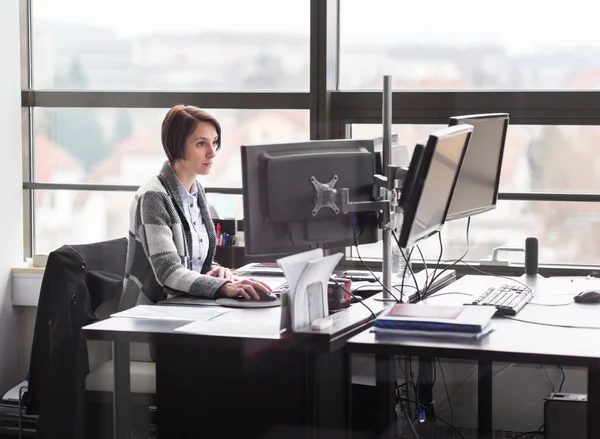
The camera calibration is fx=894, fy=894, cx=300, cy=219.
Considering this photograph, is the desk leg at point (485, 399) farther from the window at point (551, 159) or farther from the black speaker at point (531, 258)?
the window at point (551, 159)

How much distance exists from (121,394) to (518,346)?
3.49ft

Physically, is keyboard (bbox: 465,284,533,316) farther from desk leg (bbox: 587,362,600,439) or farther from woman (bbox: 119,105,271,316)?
woman (bbox: 119,105,271,316)

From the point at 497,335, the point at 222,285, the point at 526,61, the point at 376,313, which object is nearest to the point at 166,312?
the point at 222,285

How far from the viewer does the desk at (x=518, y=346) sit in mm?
2051

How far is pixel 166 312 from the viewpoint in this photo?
2.55 metres

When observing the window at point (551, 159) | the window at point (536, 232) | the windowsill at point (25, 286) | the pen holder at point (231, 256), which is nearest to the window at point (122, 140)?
the pen holder at point (231, 256)

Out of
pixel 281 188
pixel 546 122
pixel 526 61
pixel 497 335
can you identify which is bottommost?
pixel 497 335

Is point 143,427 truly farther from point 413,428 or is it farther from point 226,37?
point 226,37

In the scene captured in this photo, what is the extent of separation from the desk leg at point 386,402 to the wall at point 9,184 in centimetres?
198

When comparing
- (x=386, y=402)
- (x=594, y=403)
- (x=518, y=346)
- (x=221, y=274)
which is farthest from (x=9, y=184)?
(x=594, y=403)

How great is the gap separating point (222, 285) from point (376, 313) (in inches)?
20.7

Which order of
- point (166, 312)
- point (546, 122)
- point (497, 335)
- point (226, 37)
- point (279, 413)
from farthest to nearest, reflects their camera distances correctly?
point (226, 37), point (546, 122), point (166, 312), point (279, 413), point (497, 335)

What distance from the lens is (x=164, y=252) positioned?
2.92 metres

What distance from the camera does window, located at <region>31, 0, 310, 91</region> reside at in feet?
12.7
